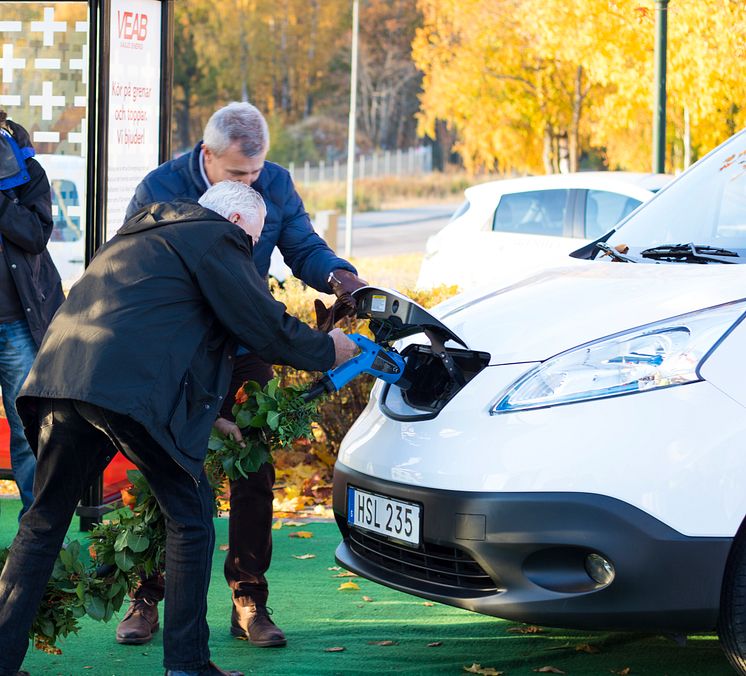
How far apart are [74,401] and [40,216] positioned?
1.73m

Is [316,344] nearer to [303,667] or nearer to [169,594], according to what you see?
[169,594]

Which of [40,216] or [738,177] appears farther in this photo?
[40,216]

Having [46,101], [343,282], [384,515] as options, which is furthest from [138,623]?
[46,101]

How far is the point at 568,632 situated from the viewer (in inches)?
181

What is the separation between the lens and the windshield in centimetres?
434

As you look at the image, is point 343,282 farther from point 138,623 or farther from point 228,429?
point 138,623

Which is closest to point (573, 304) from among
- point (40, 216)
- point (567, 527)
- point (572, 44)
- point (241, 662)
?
point (567, 527)

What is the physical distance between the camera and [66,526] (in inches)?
151

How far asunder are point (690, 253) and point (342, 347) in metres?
1.21

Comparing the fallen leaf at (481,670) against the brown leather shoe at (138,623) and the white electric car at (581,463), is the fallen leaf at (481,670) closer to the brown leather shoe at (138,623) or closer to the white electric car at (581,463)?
the white electric car at (581,463)

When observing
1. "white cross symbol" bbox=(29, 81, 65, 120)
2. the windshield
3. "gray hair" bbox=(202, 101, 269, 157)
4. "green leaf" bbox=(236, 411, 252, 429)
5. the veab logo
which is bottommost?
"green leaf" bbox=(236, 411, 252, 429)

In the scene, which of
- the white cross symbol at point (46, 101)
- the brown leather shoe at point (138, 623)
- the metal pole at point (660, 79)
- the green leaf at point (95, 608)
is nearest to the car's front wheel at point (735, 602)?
the green leaf at point (95, 608)

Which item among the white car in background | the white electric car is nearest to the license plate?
the white electric car

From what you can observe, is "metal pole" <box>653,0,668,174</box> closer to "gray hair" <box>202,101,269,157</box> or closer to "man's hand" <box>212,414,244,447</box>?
"gray hair" <box>202,101,269,157</box>
